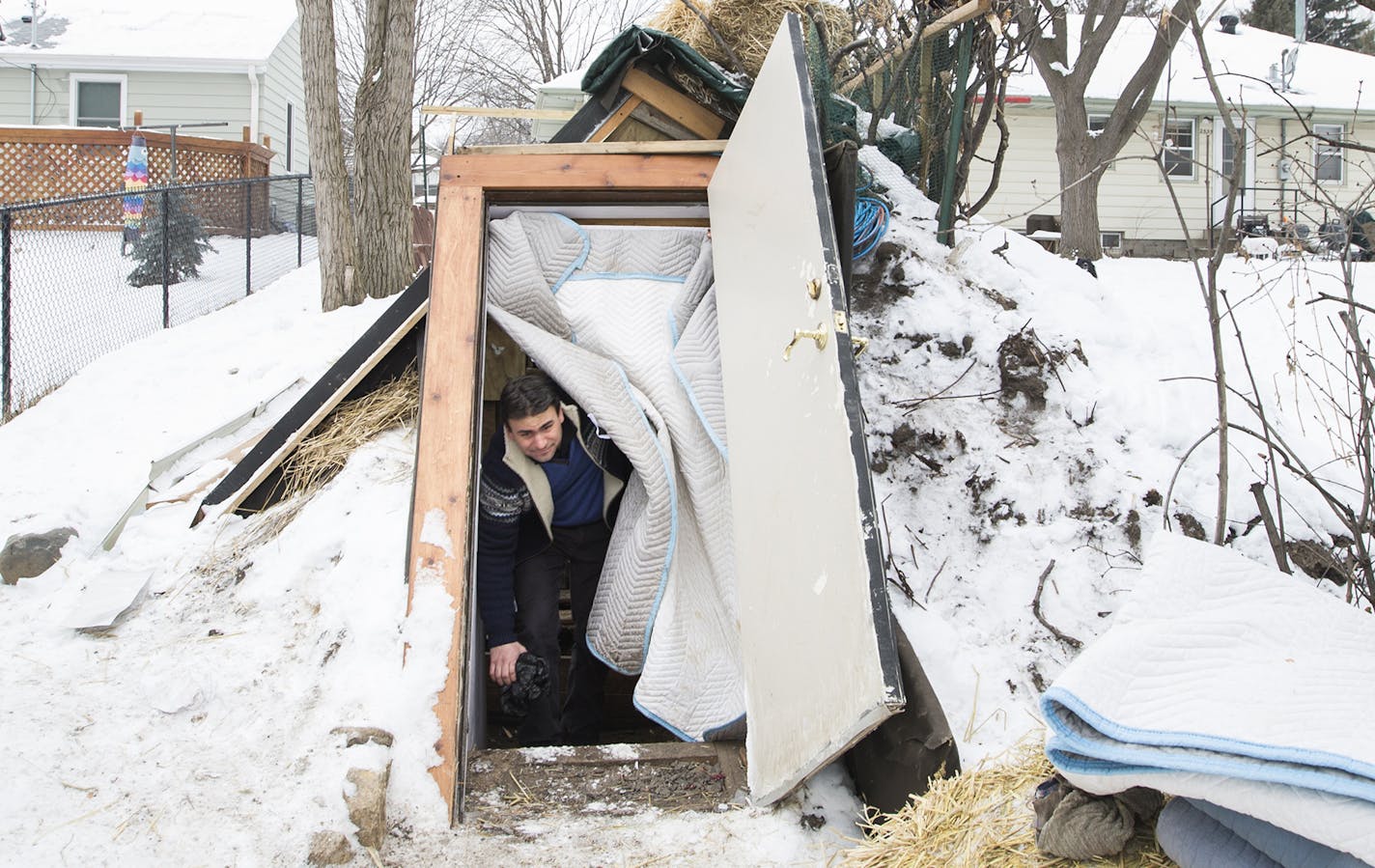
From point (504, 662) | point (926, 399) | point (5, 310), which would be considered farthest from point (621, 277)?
point (5, 310)

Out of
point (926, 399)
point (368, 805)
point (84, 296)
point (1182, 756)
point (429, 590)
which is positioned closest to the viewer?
point (1182, 756)

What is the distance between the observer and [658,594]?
11.5 feet

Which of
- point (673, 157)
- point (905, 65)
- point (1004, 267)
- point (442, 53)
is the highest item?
point (442, 53)

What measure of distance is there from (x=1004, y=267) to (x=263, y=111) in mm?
16602

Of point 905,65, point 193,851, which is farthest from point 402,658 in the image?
point 905,65

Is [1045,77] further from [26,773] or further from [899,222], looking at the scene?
[26,773]

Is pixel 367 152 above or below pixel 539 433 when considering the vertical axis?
above

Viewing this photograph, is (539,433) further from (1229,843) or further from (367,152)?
(367,152)

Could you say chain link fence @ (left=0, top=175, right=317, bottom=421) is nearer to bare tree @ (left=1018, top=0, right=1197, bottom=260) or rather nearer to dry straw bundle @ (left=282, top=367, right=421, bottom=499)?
dry straw bundle @ (left=282, top=367, right=421, bottom=499)

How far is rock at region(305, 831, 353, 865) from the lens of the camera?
2.45m

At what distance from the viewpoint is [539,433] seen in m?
3.53

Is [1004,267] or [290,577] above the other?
[1004,267]

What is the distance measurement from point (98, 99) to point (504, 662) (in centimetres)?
1851

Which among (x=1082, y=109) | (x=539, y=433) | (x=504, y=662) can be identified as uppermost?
(x=1082, y=109)
